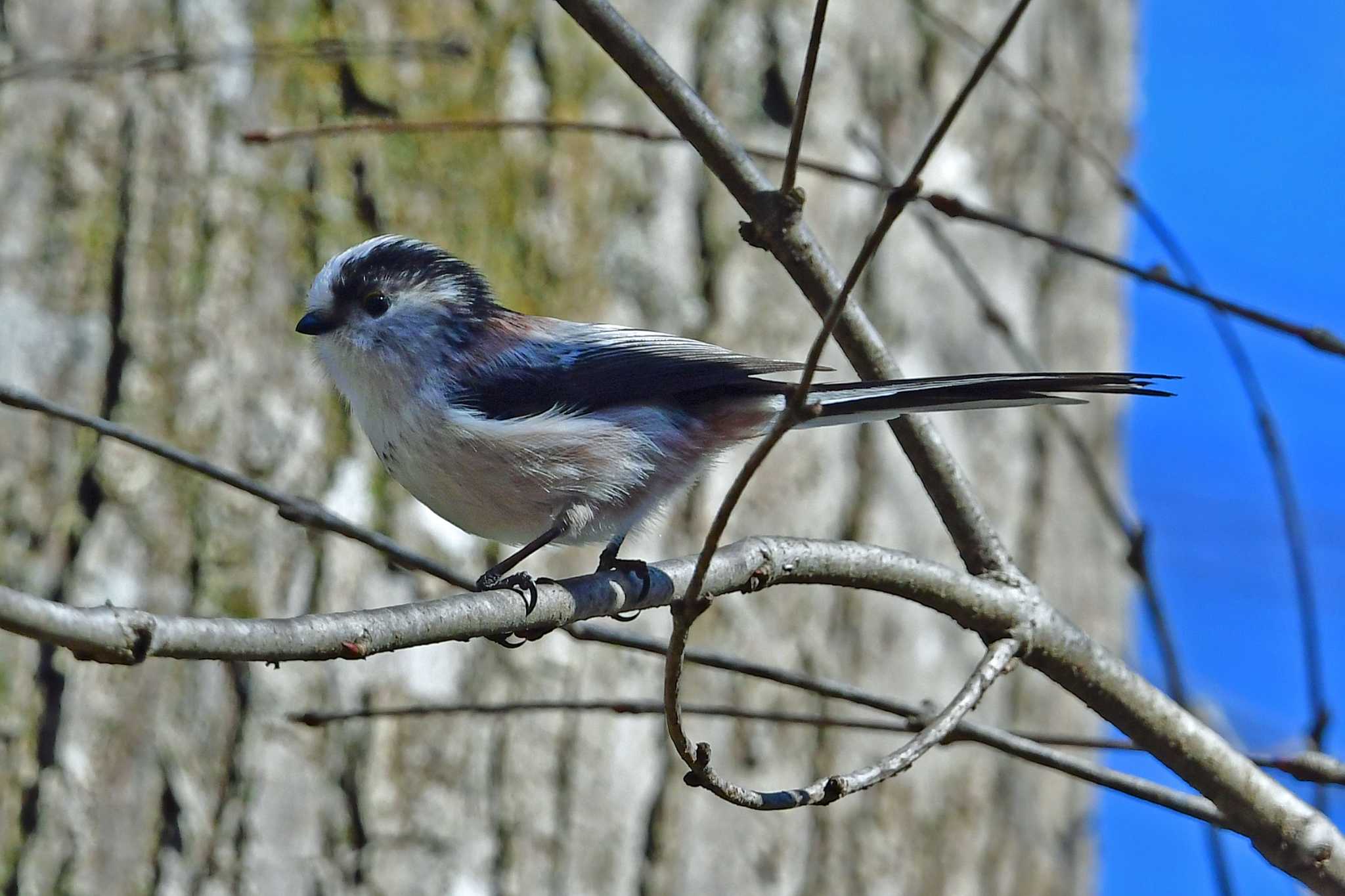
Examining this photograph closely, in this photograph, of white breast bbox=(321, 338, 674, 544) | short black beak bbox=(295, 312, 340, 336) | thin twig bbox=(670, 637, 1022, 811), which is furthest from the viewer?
short black beak bbox=(295, 312, 340, 336)

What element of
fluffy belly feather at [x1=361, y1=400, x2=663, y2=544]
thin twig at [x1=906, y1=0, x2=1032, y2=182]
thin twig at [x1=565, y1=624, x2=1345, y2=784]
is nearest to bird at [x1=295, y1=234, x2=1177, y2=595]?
fluffy belly feather at [x1=361, y1=400, x2=663, y2=544]

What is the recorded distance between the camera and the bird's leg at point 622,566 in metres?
1.79

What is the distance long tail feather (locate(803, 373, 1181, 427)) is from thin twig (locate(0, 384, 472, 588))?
23.0 inches

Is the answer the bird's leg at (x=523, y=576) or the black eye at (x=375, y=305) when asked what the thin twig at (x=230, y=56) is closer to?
the black eye at (x=375, y=305)

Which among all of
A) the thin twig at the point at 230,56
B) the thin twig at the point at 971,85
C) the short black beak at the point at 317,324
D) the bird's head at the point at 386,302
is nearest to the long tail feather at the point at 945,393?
the thin twig at the point at 971,85

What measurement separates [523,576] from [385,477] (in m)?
1.52

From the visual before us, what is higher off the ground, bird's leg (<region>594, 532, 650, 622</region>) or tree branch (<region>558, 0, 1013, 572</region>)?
tree branch (<region>558, 0, 1013, 572</region>)

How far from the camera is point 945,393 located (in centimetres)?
190

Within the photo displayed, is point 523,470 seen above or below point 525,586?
above

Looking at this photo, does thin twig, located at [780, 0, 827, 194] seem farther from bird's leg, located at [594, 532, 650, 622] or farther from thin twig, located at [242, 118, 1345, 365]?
bird's leg, located at [594, 532, 650, 622]

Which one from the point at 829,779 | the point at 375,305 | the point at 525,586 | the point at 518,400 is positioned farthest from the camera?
the point at 375,305

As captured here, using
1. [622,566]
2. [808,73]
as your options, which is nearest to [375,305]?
[622,566]

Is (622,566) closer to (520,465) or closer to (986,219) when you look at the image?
(520,465)

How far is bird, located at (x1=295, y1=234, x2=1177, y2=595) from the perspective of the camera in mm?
2205
